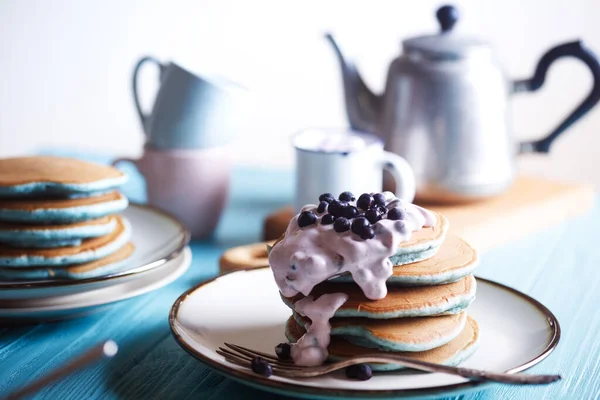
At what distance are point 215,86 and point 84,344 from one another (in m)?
0.54

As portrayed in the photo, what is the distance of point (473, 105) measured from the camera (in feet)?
4.64

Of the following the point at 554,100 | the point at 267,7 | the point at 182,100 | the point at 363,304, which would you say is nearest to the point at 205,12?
the point at 267,7

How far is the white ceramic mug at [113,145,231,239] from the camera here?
1.38 metres

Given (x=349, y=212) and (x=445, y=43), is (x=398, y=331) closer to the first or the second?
(x=349, y=212)

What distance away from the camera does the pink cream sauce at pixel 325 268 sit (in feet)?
2.54

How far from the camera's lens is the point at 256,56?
9.33 ft

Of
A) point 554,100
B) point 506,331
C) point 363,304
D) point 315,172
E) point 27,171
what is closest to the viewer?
point 363,304

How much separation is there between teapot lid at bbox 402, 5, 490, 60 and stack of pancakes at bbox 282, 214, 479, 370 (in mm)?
648

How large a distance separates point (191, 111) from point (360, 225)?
64 cm

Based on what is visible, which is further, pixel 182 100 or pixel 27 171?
pixel 182 100

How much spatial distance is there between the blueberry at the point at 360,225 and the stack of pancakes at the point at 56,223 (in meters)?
0.40

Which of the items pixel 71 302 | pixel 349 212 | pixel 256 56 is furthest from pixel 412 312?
pixel 256 56

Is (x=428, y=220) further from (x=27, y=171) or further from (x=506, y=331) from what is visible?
(x=27, y=171)

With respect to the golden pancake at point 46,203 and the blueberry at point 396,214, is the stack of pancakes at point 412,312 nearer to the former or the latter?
the blueberry at point 396,214
